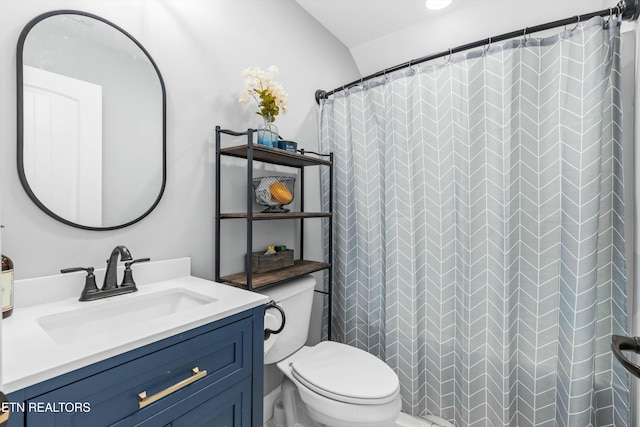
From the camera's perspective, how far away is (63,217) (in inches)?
40.6

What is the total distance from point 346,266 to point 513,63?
1385 mm

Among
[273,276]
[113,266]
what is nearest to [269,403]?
[273,276]

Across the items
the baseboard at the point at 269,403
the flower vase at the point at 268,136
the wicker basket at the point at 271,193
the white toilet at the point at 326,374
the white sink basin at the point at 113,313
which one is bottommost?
the baseboard at the point at 269,403

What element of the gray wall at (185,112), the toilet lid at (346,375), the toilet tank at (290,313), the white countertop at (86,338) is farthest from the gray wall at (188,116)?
the toilet lid at (346,375)

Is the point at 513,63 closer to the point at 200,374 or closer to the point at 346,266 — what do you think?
the point at 346,266

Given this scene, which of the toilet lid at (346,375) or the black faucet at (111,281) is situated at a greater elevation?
the black faucet at (111,281)

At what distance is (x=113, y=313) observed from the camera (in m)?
1.03

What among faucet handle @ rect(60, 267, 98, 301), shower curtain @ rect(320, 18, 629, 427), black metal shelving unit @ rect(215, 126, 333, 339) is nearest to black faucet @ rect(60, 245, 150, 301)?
faucet handle @ rect(60, 267, 98, 301)

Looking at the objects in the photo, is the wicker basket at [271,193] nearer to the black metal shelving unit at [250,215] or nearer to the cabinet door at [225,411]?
the black metal shelving unit at [250,215]

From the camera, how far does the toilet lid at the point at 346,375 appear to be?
123 centimetres

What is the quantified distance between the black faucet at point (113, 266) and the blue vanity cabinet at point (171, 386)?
0.41 m

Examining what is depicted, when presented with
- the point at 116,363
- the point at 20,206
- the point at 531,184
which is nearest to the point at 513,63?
the point at 531,184

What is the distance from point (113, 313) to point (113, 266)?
16cm

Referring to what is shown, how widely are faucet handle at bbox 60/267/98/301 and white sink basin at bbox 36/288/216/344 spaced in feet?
0.09
